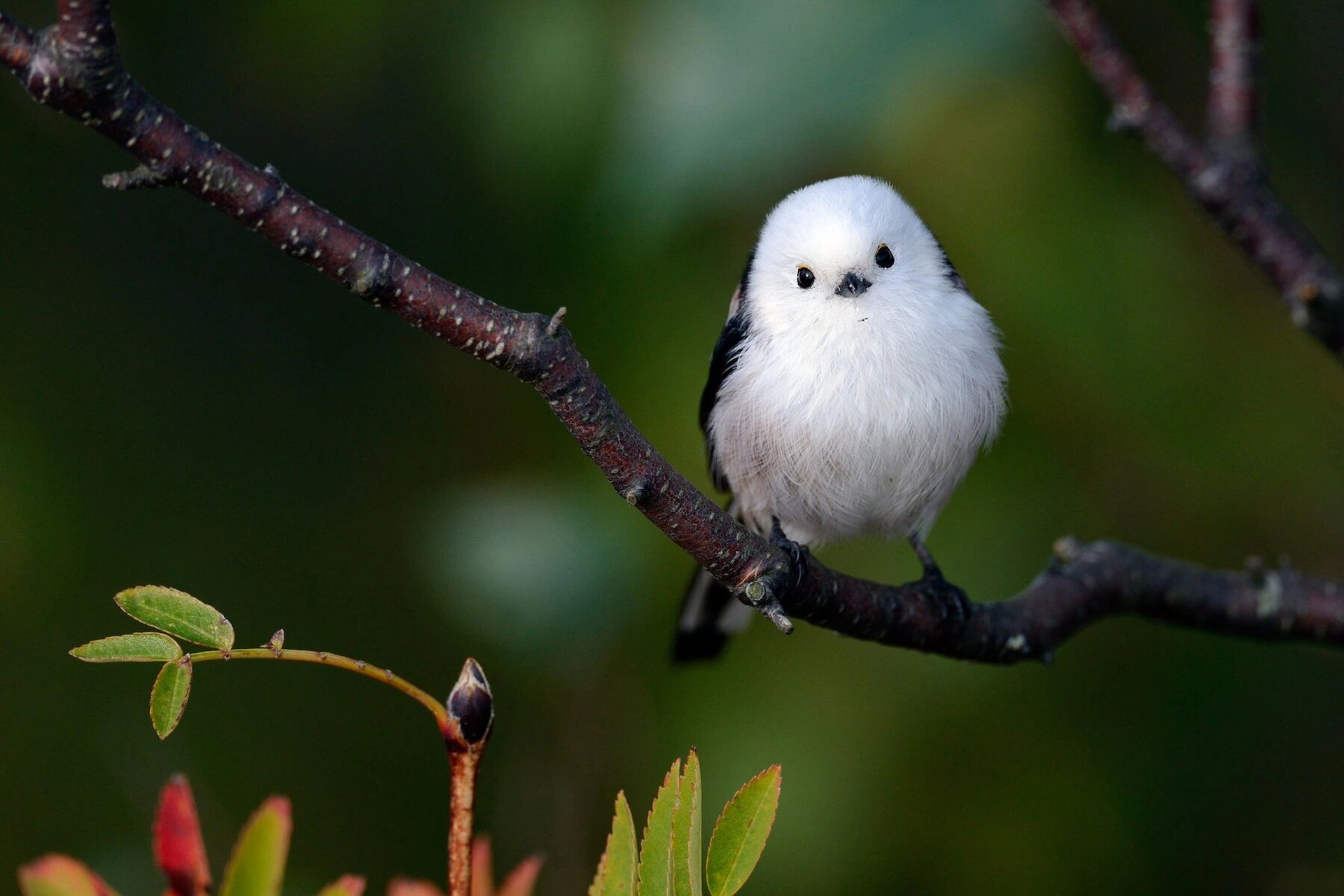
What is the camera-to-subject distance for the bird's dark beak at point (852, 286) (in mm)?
1981

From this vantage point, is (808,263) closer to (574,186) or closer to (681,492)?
(574,186)

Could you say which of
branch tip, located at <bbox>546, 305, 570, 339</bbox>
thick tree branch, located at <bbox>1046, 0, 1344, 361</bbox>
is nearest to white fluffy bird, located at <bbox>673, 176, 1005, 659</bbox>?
thick tree branch, located at <bbox>1046, 0, 1344, 361</bbox>

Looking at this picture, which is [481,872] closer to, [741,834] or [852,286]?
[741,834]

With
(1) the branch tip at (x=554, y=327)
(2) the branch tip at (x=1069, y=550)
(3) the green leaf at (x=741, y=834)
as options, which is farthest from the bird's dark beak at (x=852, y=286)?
(3) the green leaf at (x=741, y=834)

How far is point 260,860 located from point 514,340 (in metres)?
0.51

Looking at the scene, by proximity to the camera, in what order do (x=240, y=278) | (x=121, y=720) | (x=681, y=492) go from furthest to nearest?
(x=240, y=278) < (x=121, y=720) < (x=681, y=492)

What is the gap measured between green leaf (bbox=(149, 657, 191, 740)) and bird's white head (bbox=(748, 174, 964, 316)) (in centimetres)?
135

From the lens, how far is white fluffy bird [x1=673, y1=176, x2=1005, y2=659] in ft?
6.37

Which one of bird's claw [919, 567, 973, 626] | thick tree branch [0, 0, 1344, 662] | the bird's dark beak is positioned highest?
the bird's dark beak

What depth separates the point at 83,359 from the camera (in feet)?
7.32

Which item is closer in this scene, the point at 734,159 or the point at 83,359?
the point at 734,159

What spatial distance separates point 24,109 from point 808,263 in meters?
1.46

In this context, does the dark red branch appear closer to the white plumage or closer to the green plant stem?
the white plumage

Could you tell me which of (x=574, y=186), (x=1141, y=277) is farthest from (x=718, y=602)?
(x=1141, y=277)
